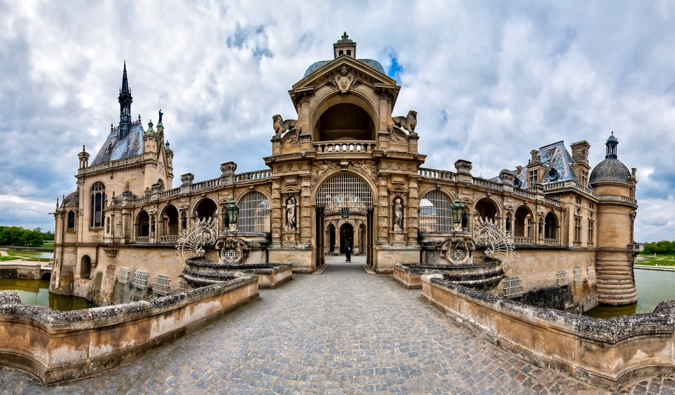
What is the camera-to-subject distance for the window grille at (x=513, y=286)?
2012 cm

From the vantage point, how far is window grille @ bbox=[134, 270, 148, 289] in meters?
23.0

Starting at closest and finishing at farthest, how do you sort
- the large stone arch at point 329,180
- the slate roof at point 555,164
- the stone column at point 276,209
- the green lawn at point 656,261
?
the large stone arch at point 329,180
the stone column at point 276,209
the slate roof at point 555,164
the green lawn at point 656,261

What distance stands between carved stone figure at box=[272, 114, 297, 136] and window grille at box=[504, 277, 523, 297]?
16661mm

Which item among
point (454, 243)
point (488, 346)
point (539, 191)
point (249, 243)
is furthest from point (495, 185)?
point (488, 346)

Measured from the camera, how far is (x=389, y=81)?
1847 centimetres

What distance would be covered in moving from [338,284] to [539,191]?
20838 mm

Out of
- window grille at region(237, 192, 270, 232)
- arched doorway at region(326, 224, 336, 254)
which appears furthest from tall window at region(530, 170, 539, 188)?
window grille at region(237, 192, 270, 232)

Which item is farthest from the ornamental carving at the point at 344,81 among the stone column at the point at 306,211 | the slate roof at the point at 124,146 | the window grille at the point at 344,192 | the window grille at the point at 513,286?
the slate roof at the point at 124,146

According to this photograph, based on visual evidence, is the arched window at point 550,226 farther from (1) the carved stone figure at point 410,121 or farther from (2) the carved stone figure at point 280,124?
(2) the carved stone figure at point 280,124

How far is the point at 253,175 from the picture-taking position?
20188mm

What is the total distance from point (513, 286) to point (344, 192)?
519 inches

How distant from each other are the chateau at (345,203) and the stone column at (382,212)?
0.25ft

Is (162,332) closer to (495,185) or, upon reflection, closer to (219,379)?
(219,379)

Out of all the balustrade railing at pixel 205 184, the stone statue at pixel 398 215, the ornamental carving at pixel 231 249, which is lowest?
the ornamental carving at pixel 231 249
